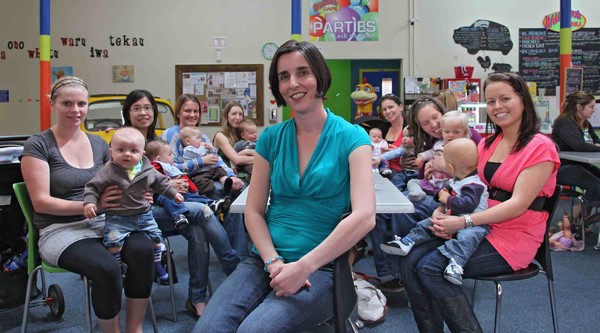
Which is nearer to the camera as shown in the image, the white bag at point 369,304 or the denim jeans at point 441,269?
the denim jeans at point 441,269

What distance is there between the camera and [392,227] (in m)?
2.61

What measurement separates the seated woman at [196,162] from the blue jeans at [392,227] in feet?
2.53

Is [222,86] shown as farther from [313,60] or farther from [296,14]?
[313,60]

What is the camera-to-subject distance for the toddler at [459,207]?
1.83m

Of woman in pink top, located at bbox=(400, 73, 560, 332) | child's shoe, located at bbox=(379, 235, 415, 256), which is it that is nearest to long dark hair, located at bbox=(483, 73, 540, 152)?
woman in pink top, located at bbox=(400, 73, 560, 332)

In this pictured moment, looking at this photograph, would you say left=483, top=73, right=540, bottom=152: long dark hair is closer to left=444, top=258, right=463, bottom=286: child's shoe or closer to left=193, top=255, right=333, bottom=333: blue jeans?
left=444, top=258, right=463, bottom=286: child's shoe

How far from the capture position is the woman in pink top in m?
1.81

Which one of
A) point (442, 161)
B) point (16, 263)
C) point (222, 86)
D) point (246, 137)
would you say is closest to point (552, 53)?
point (222, 86)

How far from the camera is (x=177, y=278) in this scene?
3.31 m

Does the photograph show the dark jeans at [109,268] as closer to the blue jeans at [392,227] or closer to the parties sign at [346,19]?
the blue jeans at [392,227]

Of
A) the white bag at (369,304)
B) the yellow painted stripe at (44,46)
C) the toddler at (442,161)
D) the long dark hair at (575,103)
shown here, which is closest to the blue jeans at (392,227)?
the toddler at (442,161)

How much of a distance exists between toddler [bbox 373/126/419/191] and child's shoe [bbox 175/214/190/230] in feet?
4.69

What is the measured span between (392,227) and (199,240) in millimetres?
1059

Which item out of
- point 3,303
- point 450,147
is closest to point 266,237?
point 450,147
